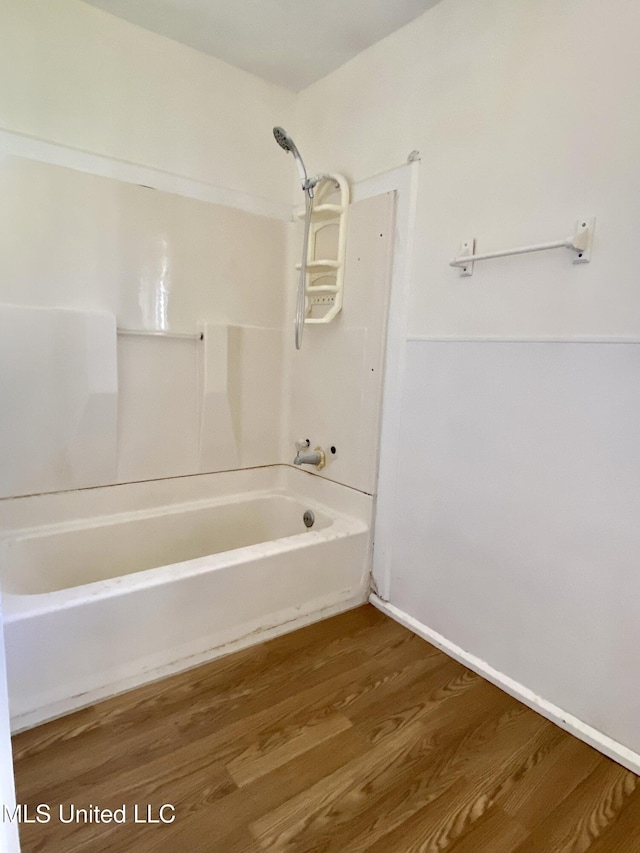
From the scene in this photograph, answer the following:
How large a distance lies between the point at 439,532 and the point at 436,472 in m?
0.24

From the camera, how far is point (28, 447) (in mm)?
1892

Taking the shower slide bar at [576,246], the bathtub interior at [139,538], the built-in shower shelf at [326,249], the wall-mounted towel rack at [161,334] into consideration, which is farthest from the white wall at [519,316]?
the wall-mounted towel rack at [161,334]

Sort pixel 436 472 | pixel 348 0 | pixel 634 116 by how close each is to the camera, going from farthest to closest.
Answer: pixel 436 472 → pixel 348 0 → pixel 634 116

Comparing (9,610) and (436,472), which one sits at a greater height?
(436,472)

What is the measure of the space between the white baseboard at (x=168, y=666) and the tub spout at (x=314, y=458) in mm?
638

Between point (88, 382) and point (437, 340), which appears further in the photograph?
point (88, 382)

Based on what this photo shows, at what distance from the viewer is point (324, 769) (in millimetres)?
1320

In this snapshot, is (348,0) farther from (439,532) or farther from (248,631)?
(248,631)

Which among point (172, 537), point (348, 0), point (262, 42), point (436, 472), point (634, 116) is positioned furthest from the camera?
point (172, 537)

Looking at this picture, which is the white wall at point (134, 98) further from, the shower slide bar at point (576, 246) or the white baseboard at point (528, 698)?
the white baseboard at point (528, 698)

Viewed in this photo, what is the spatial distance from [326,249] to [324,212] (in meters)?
0.17

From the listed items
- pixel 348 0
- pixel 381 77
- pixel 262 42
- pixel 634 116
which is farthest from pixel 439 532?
pixel 262 42

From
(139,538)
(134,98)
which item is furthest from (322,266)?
(139,538)

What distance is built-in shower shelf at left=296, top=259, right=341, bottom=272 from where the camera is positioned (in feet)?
7.11
